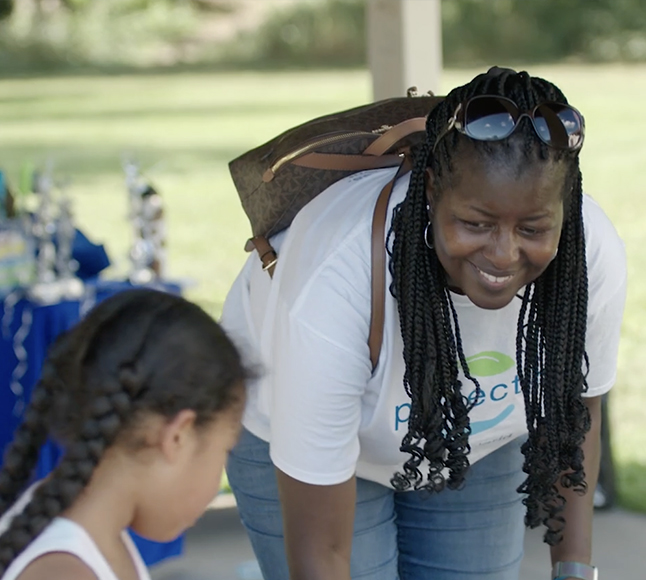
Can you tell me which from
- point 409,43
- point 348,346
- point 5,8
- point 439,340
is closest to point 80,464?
point 348,346

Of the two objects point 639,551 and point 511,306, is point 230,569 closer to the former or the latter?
point 639,551

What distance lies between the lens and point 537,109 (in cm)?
174

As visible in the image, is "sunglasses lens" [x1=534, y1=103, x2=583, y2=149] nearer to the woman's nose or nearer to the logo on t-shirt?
the woman's nose

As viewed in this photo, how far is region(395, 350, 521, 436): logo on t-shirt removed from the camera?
1.98m

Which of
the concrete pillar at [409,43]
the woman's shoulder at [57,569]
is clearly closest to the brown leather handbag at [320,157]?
the woman's shoulder at [57,569]

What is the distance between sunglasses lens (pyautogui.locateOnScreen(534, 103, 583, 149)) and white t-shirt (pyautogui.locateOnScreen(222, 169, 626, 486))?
265mm

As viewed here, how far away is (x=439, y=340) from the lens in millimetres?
1881

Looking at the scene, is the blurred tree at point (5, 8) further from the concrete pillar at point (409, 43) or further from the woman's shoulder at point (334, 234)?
the woman's shoulder at point (334, 234)

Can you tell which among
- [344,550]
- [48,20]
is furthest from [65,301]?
[48,20]

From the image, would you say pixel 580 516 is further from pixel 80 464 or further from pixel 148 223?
pixel 148 223

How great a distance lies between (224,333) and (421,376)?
48 cm

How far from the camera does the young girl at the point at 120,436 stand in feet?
4.50

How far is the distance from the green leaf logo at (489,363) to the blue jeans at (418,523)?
1.04 ft

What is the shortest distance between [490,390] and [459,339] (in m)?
0.16
